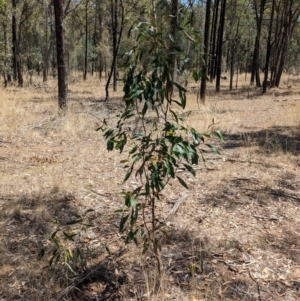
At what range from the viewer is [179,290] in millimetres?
2479

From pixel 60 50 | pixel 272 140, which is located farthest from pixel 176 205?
pixel 60 50

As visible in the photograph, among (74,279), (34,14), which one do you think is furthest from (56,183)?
(34,14)

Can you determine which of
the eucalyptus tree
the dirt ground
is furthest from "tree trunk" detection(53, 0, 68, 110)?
the dirt ground

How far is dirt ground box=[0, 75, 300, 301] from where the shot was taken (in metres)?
2.51

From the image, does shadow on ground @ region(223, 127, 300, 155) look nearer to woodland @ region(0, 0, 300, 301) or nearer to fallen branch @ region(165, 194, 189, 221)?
woodland @ region(0, 0, 300, 301)

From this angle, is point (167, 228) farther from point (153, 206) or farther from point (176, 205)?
point (153, 206)

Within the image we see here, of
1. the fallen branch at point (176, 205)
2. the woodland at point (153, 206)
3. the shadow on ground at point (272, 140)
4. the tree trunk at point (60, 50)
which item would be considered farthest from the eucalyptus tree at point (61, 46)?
the fallen branch at point (176, 205)

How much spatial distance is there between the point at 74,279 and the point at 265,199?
8.20 feet

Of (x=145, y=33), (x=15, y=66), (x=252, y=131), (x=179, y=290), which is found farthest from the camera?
(x=15, y=66)

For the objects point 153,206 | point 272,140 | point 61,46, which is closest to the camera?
point 153,206

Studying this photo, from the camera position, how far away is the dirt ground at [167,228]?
98.9 inches

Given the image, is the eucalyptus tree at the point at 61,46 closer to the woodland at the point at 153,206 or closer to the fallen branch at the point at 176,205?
the woodland at the point at 153,206

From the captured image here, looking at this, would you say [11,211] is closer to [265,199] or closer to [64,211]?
[64,211]

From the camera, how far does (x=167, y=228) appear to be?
334cm
